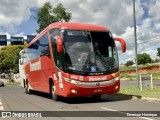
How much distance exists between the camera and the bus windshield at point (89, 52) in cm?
1697

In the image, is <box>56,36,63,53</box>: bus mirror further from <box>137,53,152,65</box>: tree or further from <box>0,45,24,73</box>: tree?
<box>137,53,152,65</box>: tree

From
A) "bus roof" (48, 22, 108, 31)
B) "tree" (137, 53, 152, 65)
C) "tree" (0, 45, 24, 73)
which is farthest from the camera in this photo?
"tree" (137, 53, 152, 65)

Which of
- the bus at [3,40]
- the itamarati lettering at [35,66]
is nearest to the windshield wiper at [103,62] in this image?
the itamarati lettering at [35,66]

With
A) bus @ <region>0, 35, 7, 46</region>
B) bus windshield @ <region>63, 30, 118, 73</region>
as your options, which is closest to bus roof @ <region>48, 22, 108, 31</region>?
bus windshield @ <region>63, 30, 118, 73</region>

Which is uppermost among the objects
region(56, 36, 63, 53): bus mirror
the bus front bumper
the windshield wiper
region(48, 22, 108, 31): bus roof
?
region(48, 22, 108, 31): bus roof

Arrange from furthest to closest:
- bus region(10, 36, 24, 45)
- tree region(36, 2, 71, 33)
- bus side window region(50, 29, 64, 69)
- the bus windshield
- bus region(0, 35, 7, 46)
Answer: bus region(10, 36, 24, 45) → bus region(0, 35, 7, 46) → tree region(36, 2, 71, 33) → bus side window region(50, 29, 64, 69) → the bus windshield

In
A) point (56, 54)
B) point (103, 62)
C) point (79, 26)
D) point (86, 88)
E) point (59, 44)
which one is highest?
point (79, 26)

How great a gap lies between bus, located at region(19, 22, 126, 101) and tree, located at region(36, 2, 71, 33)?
1178 inches

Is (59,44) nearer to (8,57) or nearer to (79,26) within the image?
(79,26)

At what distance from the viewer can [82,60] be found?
17.0 metres

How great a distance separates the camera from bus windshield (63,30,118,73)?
55.7 ft

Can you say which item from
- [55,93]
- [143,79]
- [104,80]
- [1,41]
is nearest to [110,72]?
[104,80]

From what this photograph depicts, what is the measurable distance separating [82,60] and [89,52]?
0.57 meters

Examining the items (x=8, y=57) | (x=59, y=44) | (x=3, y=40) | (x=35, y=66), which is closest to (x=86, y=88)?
(x=59, y=44)
